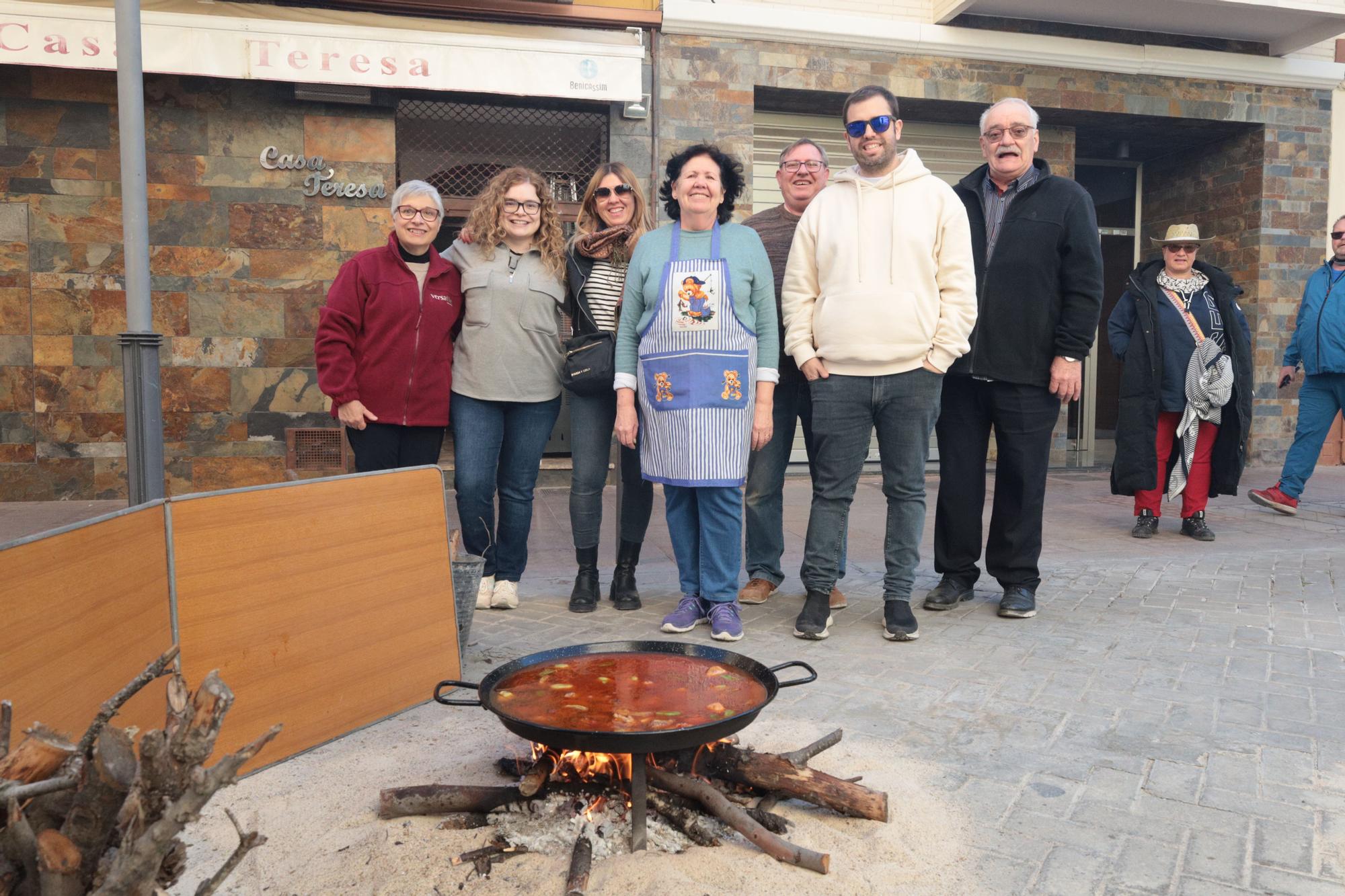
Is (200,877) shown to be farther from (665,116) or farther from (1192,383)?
(665,116)

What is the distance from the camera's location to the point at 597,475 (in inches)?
190

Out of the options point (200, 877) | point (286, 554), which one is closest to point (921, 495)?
point (286, 554)

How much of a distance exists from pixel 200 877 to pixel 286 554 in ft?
3.31

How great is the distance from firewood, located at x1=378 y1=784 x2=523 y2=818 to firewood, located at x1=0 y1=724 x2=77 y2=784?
4.08 ft

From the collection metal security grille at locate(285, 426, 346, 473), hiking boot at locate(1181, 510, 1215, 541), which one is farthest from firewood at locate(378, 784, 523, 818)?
metal security grille at locate(285, 426, 346, 473)

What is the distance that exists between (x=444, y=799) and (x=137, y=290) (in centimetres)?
292

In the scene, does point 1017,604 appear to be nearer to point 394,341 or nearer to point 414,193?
point 394,341

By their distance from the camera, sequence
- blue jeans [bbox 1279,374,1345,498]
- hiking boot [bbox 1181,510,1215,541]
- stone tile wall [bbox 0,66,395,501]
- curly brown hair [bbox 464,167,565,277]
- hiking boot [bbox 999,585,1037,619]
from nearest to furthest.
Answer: curly brown hair [bbox 464,167,565,277] → hiking boot [bbox 999,585,1037,619] → hiking boot [bbox 1181,510,1215,541] → blue jeans [bbox 1279,374,1345,498] → stone tile wall [bbox 0,66,395,501]

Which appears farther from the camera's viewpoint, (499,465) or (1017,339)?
(499,465)

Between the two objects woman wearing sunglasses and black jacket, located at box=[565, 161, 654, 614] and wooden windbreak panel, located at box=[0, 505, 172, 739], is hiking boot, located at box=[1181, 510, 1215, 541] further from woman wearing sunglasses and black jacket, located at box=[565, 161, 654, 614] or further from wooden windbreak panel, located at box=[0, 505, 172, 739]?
wooden windbreak panel, located at box=[0, 505, 172, 739]

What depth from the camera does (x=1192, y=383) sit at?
673cm

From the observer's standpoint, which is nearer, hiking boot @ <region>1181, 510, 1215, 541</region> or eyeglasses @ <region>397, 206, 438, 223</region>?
eyeglasses @ <region>397, 206, 438, 223</region>

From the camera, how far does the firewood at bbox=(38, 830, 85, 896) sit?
1.32 meters

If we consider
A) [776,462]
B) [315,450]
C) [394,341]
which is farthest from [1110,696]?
[315,450]
